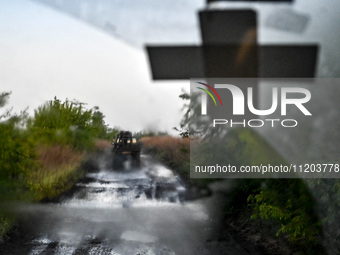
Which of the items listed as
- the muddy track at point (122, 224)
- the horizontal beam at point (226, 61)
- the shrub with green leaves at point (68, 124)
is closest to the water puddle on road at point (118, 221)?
the muddy track at point (122, 224)

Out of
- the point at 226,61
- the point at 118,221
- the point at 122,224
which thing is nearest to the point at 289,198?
the point at 226,61

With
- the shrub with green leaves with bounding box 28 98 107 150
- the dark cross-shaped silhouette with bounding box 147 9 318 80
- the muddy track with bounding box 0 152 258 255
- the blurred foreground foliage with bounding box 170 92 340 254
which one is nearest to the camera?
the dark cross-shaped silhouette with bounding box 147 9 318 80

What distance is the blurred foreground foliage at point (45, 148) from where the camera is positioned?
16.8 feet

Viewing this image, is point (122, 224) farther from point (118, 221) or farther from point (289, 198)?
point (289, 198)

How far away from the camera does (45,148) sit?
8258 millimetres

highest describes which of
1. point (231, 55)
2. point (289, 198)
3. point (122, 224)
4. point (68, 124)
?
point (231, 55)

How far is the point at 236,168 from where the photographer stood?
503 cm

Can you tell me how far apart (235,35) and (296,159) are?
139 centimetres

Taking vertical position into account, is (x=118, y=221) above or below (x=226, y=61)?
below

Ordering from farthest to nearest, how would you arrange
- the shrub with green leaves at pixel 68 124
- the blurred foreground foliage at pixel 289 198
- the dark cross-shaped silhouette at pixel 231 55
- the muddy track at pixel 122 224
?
the shrub with green leaves at pixel 68 124, the muddy track at pixel 122 224, the blurred foreground foliage at pixel 289 198, the dark cross-shaped silhouette at pixel 231 55

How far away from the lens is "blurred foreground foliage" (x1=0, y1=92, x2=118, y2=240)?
16.8ft

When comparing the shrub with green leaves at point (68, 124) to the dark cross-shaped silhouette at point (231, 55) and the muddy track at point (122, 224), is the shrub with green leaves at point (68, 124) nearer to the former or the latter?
the muddy track at point (122, 224)

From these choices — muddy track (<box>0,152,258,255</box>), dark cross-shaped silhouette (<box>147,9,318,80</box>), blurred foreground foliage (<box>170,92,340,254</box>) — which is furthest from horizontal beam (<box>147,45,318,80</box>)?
muddy track (<box>0,152,258,255</box>)

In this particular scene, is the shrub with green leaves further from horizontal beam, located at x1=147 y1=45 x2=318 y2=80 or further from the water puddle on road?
horizontal beam, located at x1=147 y1=45 x2=318 y2=80
